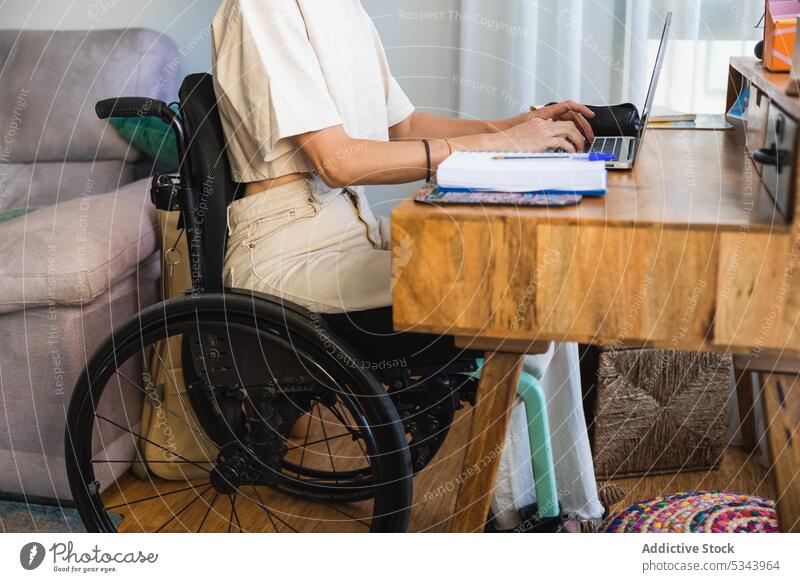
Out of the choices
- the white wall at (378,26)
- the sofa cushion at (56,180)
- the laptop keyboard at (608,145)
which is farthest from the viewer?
the white wall at (378,26)

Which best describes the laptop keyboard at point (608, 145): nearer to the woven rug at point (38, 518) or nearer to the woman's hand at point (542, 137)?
the woman's hand at point (542, 137)

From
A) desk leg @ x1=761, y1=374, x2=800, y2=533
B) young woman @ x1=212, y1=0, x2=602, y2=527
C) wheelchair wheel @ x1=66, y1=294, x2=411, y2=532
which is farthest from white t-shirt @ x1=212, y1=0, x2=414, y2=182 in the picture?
desk leg @ x1=761, y1=374, x2=800, y2=533

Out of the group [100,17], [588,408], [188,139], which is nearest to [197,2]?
[100,17]

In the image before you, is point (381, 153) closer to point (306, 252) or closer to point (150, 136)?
point (306, 252)

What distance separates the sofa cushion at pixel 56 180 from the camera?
7.50 feet

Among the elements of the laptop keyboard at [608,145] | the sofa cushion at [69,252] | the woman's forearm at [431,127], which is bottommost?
the sofa cushion at [69,252]

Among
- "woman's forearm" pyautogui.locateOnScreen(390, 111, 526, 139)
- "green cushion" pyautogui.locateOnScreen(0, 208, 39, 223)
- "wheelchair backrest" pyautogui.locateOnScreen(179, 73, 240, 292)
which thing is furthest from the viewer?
"green cushion" pyautogui.locateOnScreen(0, 208, 39, 223)

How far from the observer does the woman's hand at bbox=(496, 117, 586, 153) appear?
132cm

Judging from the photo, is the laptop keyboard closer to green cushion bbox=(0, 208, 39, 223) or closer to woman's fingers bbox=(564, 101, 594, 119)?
woman's fingers bbox=(564, 101, 594, 119)

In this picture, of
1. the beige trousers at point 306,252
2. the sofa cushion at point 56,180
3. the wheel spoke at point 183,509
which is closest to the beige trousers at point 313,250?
the beige trousers at point 306,252

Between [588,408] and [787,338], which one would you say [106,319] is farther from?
[787,338]

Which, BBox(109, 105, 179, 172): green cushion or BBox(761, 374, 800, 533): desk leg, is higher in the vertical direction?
BBox(109, 105, 179, 172): green cushion

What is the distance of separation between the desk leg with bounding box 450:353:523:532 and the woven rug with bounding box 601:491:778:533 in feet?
1.21

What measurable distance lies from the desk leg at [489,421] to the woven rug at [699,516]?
368mm
